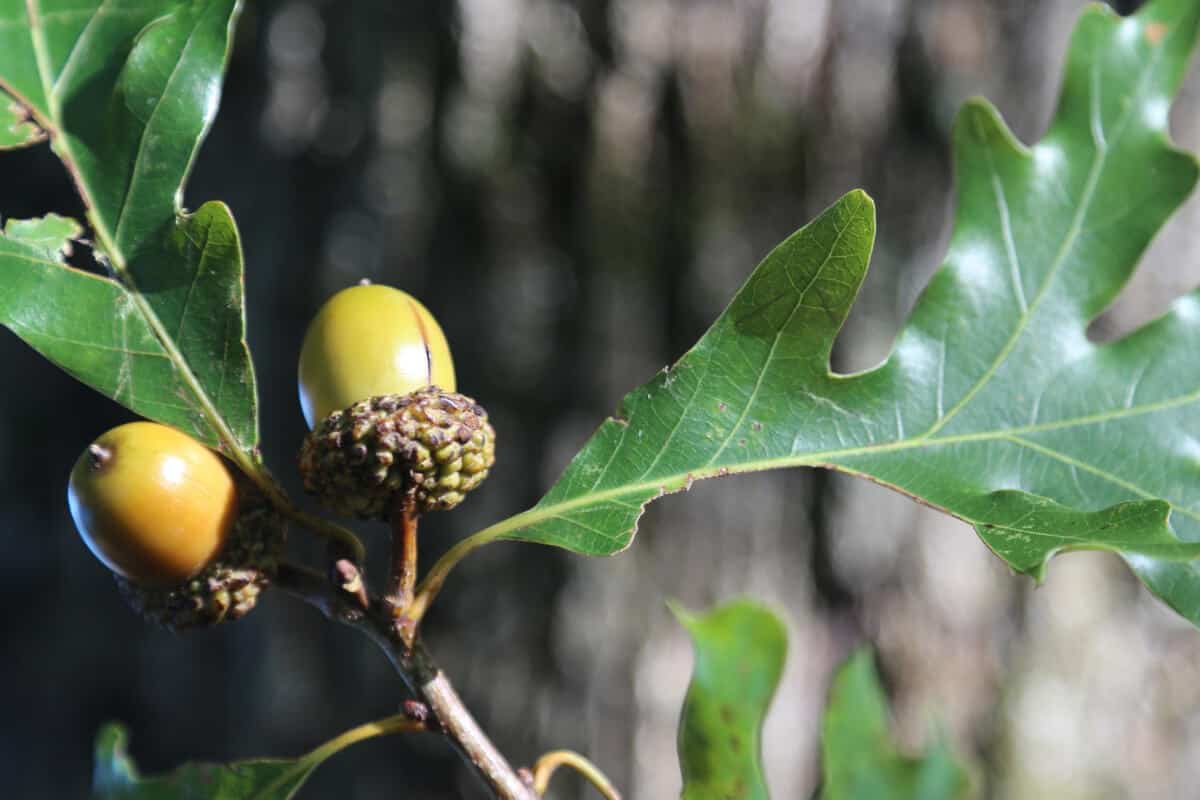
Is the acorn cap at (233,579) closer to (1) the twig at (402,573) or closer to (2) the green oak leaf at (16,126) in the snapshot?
(1) the twig at (402,573)

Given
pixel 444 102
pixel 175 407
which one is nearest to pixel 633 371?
pixel 444 102

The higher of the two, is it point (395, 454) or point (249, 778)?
point (395, 454)

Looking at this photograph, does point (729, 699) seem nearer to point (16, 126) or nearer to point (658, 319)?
point (16, 126)

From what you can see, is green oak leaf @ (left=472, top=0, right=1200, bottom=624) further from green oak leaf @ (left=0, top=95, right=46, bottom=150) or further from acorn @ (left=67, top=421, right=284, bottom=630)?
green oak leaf @ (left=0, top=95, right=46, bottom=150)

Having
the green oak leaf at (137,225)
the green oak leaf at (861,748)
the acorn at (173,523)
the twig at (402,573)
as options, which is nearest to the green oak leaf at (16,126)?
the green oak leaf at (137,225)

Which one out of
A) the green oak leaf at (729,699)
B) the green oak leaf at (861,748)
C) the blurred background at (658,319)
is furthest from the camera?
the blurred background at (658,319)

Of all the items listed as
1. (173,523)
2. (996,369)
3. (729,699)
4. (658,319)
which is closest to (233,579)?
(173,523)

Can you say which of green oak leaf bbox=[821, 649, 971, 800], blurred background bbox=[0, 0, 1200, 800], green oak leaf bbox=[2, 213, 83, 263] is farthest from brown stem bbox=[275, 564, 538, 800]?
blurred background bbox=[0, 0, 1200, 800]
